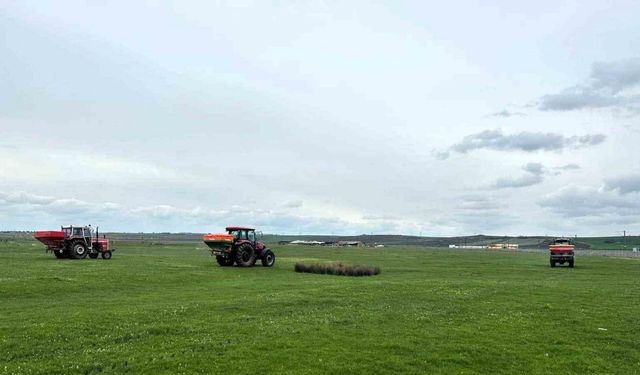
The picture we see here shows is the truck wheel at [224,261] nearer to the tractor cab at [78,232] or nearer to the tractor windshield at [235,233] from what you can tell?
the tractor windshield at [235,233]

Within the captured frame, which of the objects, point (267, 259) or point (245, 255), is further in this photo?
point (267, 259)

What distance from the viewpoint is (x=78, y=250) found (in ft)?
185

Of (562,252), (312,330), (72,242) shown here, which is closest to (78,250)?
(72,242)

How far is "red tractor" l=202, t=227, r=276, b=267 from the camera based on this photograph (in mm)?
52562

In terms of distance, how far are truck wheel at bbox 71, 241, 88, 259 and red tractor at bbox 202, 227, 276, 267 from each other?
42.9 feet

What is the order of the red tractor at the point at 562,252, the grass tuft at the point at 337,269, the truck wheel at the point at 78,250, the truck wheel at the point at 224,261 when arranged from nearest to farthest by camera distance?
the grass tuft at the point at 337,269 → the truck wheel at the point at 224,261 → the truck wheel at the point at 78,250 → the red tractor at the point at 562,252

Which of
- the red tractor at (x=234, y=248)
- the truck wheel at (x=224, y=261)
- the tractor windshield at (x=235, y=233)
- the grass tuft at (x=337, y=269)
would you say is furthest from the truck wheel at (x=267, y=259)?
the grass tuft at (x=337, y=269)

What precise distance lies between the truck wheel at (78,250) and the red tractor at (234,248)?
515 inches

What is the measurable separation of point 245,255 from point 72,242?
17603 millimetres

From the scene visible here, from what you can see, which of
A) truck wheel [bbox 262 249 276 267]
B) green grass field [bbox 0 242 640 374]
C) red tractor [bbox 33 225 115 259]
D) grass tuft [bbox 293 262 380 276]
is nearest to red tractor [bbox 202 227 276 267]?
truck wheel [bbox 262 249 276 267]

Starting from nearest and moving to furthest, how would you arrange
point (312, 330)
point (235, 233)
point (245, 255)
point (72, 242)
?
point (312, 330), point (245, 255), point (235, 233), point (72, 242)

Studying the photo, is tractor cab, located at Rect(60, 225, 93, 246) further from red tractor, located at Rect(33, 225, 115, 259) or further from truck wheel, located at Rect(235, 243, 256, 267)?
truck wheel, located at Rect(235, 243, 256, 267)

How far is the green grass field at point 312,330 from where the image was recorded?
1594 cm

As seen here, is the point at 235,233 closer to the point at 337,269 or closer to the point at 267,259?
the point at 267,259
